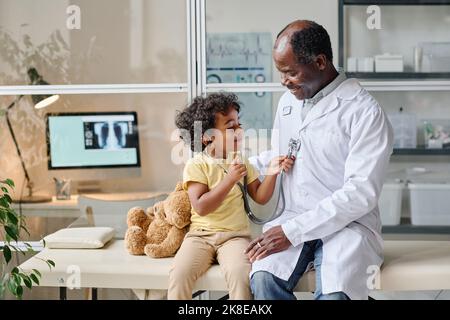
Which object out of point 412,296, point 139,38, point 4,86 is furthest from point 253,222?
point 4,86

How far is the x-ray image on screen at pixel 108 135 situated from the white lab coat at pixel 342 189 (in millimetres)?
922

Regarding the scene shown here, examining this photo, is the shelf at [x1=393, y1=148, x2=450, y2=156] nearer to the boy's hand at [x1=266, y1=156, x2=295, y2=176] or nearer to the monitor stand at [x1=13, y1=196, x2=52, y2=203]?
the boy's hand at [x1=266, y1=156, x2=295, y2=176]

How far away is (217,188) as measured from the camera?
2492 millimetres

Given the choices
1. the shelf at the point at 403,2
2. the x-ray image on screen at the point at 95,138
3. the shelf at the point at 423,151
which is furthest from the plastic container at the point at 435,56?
the x-ray image on screen at the point at 95,138

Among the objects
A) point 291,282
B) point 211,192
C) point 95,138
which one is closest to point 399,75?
point 211,192

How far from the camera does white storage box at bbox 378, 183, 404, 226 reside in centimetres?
305

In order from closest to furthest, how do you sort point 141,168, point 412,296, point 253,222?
point 253,222 < point 412,296 < point 141,168

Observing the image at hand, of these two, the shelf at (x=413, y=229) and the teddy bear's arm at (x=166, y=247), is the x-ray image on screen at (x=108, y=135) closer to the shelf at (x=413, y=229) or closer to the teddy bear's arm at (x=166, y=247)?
the teddy bear's arm at (x=166, y=247)

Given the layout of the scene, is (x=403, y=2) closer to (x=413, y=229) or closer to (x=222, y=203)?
(x=413, y=229)

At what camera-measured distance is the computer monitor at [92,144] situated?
3070 mm

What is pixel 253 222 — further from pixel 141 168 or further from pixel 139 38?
pixel 139 38
